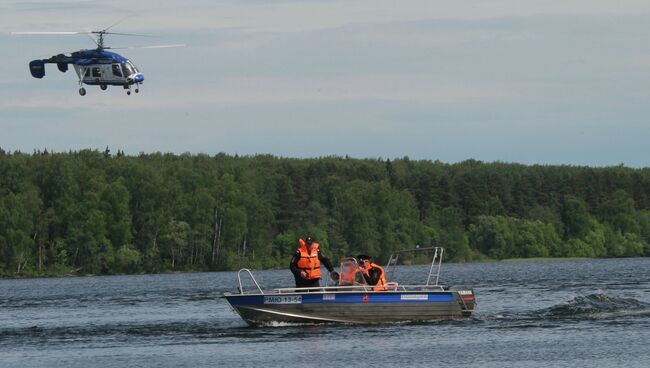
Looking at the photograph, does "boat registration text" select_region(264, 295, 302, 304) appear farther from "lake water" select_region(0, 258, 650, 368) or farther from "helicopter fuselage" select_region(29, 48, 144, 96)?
"helicopter fuselage" select_region(29, 48, 144, 96)

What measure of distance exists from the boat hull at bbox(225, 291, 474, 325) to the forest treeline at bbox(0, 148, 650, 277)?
9056cm

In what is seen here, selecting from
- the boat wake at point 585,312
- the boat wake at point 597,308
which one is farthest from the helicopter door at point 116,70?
the boat wake at point 597,308

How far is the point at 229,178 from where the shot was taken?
496 ft

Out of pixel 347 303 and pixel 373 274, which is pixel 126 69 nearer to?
pixel 347 303

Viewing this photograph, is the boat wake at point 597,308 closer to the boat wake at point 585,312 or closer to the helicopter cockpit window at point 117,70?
the boat wake at point 585,312

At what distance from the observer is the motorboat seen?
43.5 metres

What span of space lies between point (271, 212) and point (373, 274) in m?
110

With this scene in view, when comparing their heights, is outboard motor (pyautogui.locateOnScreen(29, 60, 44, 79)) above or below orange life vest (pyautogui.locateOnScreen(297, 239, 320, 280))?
above

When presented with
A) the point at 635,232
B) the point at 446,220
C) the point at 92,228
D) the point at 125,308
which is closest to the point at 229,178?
the point at 92,228

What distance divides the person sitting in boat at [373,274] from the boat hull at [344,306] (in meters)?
0.29

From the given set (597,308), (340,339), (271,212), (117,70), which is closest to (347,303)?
(340,339)

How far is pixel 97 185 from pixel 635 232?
246ft

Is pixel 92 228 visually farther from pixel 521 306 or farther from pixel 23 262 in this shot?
pixel 521 306

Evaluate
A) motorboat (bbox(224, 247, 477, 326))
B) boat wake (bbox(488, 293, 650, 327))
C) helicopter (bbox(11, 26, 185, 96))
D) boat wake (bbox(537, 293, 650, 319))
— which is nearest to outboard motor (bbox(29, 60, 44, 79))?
helicopter (bbox(11, 26, 185, 96))
